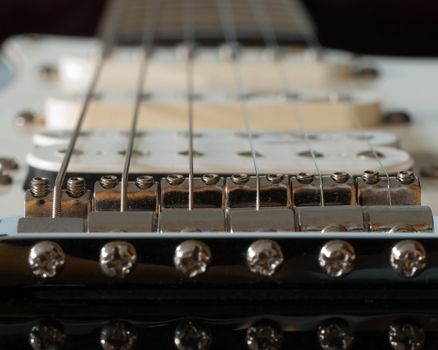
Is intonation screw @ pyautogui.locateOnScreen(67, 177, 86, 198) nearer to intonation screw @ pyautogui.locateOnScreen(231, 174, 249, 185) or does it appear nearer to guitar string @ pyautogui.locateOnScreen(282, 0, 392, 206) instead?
intonation screw @ pyautogui.locateOnScreen(231, 174, 249, 185)

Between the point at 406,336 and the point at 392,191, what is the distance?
0.12 meters

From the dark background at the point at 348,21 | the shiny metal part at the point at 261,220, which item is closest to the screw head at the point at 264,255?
the shiny metal part at the point at 261,220

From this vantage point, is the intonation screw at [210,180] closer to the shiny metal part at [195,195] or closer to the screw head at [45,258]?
the shiny metal part at [195,195]

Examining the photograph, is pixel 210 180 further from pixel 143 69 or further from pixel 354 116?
pixel 143 69

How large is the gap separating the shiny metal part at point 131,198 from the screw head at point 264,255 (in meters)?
0.08

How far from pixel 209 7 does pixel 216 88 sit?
423 mm

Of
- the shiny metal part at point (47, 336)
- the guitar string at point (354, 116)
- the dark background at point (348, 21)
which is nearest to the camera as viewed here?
the shiny metal part at point (47, 336)

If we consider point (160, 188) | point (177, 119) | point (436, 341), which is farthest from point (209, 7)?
point (436, 341)

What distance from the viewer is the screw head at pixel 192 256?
1.89 feet

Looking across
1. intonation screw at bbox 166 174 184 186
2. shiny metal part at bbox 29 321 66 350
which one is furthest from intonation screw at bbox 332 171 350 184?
shiny metal part at bbox 29 321 66 350

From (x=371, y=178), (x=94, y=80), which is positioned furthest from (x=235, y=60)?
(x=371, y=178)

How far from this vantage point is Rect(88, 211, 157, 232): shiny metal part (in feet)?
1.95

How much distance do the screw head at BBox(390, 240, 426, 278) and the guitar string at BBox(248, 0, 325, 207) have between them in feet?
0.23

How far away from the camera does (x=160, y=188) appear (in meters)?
0.64
